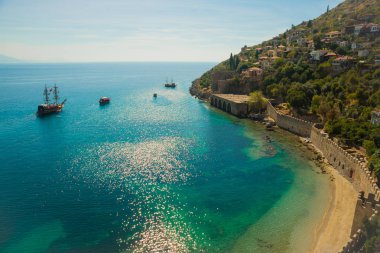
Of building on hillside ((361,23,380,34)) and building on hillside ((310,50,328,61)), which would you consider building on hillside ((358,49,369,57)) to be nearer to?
building on hillside ((310,50,328,61))

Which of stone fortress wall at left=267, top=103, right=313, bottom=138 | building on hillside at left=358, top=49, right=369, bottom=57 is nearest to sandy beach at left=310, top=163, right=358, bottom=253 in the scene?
stone fortress wall at left=267, top=103, right=313, bottom=138

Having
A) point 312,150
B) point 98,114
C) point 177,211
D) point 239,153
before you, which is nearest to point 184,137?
point 239,153

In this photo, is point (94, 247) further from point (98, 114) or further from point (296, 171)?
point (98, 114)

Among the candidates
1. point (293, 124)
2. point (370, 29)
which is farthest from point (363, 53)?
point (293, 124)

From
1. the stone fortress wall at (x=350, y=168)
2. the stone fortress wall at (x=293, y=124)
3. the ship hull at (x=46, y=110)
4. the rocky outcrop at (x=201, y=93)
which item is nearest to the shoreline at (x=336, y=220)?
the stone fortress wall at (x=350, y=168)

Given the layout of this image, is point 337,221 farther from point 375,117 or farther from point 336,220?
point 375,117

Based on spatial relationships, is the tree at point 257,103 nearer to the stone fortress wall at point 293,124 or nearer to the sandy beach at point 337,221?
the stone fortress wall at point 293,124
